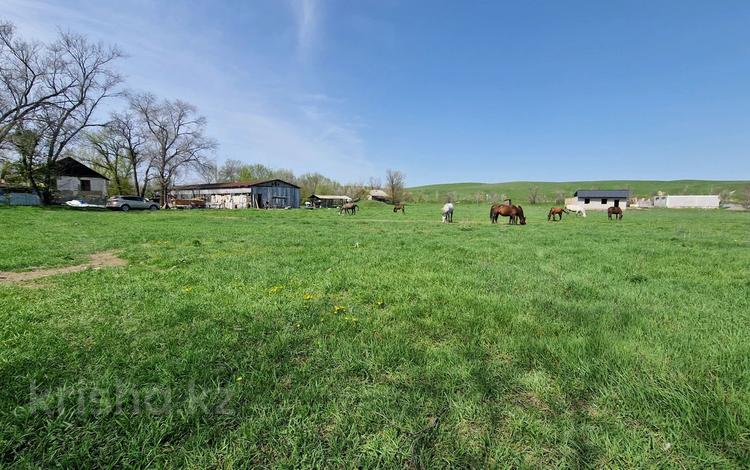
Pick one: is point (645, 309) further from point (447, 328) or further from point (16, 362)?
point (16, 362)

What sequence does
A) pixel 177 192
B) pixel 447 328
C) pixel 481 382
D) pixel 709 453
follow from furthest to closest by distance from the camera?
pixel 177 192 → pixel 447 328 → pixel 481 382 → pixel 709 453

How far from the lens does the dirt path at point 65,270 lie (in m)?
5.84

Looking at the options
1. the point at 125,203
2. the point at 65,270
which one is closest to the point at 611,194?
the point at 65,270

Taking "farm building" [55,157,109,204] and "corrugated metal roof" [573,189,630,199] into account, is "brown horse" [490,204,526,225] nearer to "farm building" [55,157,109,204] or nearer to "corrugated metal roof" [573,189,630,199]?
"farm building" [55,157,109,204]

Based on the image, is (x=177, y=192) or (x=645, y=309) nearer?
(x=645, y=309)

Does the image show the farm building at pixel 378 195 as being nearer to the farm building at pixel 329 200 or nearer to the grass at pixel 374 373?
the farm building at pixel 329 200

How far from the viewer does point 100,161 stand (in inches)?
2148

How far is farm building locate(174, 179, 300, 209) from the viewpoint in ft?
173

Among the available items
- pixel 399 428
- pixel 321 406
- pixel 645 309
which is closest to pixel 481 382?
pixel 399 428

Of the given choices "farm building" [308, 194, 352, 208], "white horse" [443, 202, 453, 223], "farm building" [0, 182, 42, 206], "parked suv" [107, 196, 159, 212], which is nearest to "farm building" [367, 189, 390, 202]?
"farm building" [308, 194, 352, 208]

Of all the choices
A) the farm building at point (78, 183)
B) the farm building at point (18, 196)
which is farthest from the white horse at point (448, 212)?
the farm building at point (18, 196)

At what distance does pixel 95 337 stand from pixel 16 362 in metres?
0.60

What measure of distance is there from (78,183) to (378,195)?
57.9 metres

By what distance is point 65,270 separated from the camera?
6555 mm
